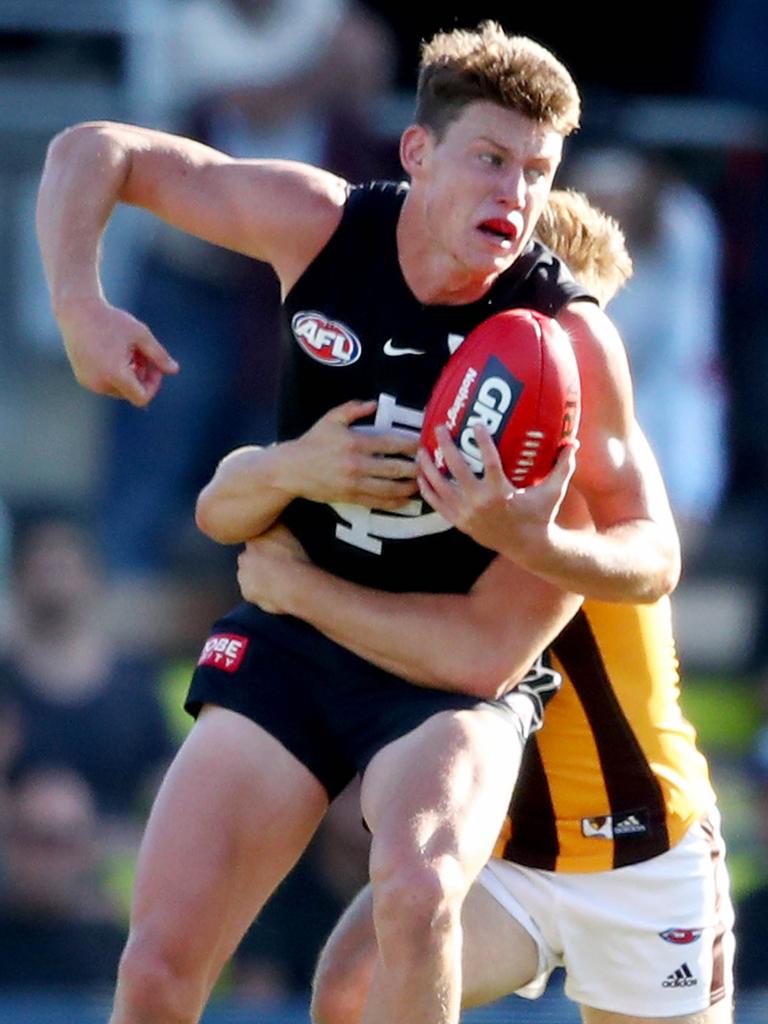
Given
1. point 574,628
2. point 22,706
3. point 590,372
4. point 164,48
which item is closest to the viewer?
point 590,372

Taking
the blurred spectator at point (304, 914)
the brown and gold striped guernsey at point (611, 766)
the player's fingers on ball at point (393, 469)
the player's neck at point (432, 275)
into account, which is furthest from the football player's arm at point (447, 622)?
the blurred spectator at point (304, 914)

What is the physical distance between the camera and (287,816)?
12.1ft

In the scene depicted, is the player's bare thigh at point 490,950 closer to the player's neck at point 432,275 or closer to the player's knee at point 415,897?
the player's knee at point 415,897

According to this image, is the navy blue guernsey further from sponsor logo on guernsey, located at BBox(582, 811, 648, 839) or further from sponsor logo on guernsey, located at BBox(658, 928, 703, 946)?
sponsor logo on guernsey, located at BBox(658, 928, 703, 946)

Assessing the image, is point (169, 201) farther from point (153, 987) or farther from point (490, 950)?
point (490, 950)

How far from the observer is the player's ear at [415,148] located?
147 inches

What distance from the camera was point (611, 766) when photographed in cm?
410

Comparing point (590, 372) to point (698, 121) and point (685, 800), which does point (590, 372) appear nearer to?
point (685, 800)

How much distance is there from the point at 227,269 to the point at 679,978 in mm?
3530

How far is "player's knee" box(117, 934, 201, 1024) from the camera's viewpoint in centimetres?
353

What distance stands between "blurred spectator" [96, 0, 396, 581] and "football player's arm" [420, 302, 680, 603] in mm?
3351

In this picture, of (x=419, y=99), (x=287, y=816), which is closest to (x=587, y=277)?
(x=419, y=99)

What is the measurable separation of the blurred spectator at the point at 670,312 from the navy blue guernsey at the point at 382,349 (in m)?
3.07

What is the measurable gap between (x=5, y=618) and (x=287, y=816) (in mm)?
3410
